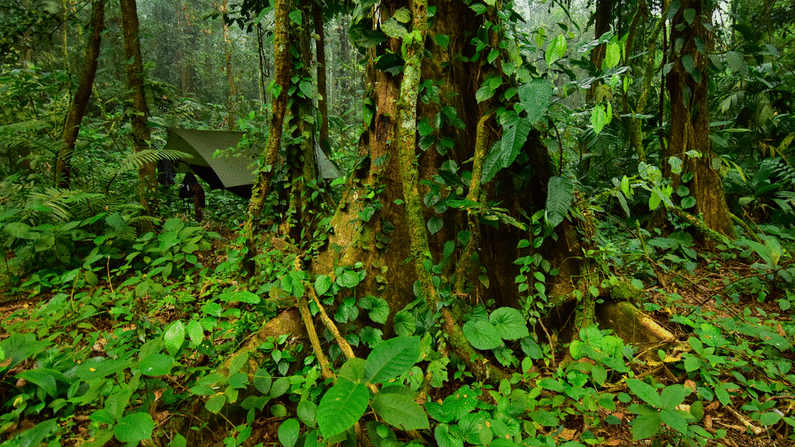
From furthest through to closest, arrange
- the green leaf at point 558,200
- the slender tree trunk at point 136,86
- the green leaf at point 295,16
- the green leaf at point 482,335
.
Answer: the slender tree trunk at point 136,86 → the green leaf at point 295,16 → the green leaf at point 558,200 → the green leaf at point 482,335

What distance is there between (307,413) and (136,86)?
3724 mm

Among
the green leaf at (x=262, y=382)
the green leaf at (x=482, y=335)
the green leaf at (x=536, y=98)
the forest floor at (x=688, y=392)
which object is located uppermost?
the green leaf at (x=536, y=98)

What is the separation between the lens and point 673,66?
2.95 metres

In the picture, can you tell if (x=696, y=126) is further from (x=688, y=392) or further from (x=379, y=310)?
(x=379, y=310)

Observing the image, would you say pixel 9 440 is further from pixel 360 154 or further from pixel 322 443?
pixel 360 154

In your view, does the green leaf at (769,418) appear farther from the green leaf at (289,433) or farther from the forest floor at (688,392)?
the green leaf at (289,433)

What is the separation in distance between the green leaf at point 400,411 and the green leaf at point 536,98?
1091mm

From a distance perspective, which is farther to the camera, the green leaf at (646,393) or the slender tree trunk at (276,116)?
the slender tree trunk at (276,116)

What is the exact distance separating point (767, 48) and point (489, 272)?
2.84m

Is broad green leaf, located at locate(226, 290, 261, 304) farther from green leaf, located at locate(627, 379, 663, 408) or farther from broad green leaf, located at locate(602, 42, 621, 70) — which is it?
broad green leaf, located at locate(602, 42, 621, 70)

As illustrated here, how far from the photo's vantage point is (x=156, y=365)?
133 cm

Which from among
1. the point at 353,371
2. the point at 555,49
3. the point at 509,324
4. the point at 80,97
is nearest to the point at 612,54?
the point at 555,49

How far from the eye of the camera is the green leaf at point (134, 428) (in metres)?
1.15

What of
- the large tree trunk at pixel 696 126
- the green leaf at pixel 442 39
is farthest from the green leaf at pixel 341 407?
the large tree trunk at pixel 696 126
